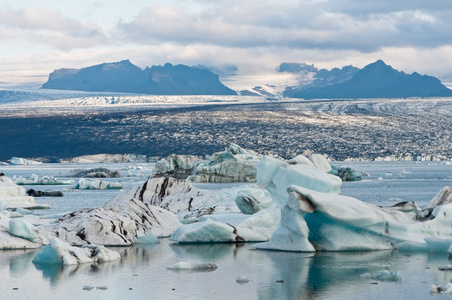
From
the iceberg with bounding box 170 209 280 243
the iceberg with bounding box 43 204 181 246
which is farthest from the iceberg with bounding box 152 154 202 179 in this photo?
the iceberg with bounding box 170 209 280 243

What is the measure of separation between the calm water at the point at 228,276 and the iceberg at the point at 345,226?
0.87 feet

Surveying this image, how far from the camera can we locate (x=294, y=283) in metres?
9.23

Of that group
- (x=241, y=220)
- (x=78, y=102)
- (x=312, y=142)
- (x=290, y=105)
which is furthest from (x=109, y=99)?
(x=241, y=220)

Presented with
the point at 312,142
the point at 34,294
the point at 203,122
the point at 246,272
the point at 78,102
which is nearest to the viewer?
the point at 34,294

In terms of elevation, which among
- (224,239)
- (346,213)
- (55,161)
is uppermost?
(346,213)

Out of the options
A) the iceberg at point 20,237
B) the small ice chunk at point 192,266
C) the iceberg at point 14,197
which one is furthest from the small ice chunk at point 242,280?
the iceberg at point 14,197

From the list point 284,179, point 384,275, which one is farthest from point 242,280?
point 284,179

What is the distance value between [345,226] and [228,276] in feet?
8.70

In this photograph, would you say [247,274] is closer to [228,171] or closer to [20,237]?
[20,237]

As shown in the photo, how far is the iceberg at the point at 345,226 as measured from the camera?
11320mm

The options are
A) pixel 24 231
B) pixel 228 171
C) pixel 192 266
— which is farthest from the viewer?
pixel 228 171

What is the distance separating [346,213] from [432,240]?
1.50 m

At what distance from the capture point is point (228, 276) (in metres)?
9.85

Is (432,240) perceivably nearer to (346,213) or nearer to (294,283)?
(346,213)
